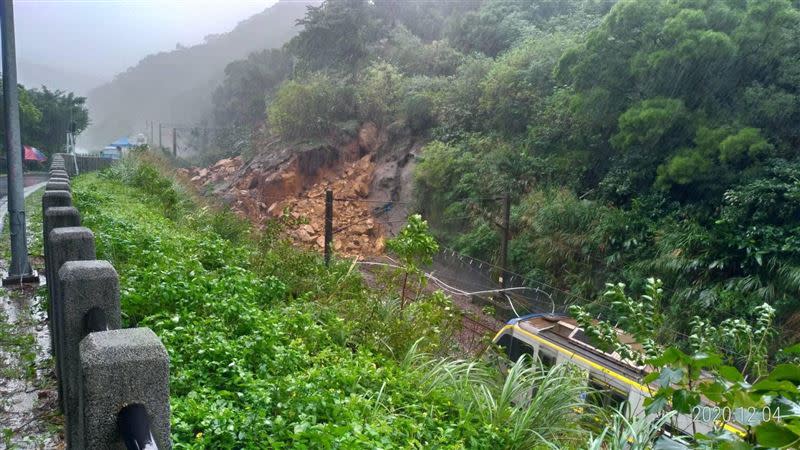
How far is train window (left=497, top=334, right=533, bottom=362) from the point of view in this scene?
26.3 feet

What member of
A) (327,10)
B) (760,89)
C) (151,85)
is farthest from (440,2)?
(151,85)

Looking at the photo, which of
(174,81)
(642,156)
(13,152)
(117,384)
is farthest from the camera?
(174,81)

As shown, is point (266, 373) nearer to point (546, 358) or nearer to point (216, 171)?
point (546, 358)

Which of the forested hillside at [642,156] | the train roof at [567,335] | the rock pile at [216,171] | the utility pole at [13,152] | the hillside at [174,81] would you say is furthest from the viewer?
the hillside at [174,81]

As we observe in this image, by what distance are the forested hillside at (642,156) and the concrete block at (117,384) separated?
998 cm

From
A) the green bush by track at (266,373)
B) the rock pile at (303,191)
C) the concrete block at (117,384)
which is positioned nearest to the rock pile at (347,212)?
the rock pile at (303,191)

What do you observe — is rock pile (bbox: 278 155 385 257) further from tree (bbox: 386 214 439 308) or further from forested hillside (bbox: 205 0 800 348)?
tree (bbox: 386 214 439 308)

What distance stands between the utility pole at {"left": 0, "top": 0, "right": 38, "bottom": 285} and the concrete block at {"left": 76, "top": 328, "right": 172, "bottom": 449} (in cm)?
537

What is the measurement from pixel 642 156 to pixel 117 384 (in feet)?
43.5

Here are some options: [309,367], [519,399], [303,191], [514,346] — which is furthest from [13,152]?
[303,191]

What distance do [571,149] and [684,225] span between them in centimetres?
458

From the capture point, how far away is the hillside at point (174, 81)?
173 ft

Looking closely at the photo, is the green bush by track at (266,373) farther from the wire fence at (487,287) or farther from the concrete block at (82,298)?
the wire fence at (487,287)

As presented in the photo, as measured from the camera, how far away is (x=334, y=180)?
81.5 ft
